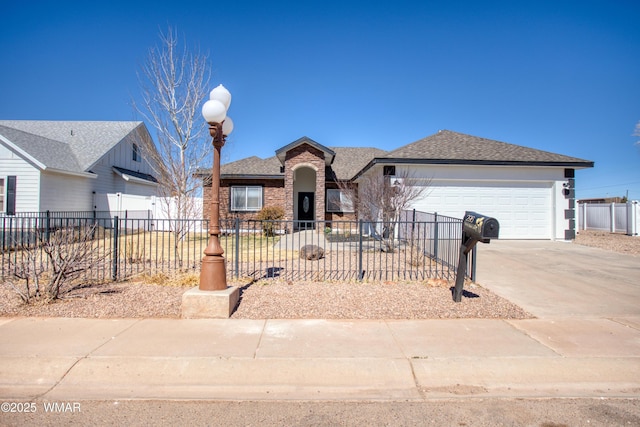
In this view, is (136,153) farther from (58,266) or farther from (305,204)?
(58,266)

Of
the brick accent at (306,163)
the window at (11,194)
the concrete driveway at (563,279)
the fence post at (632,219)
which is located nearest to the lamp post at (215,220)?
the concrete driveway at (563,279)

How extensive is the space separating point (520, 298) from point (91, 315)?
7288mm

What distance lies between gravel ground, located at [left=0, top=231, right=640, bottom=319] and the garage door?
809 centimetres

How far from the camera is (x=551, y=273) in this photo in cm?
859

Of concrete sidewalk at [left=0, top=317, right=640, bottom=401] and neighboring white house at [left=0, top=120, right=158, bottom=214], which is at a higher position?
neighboring white house at [left=0, top=120, right=158, bottom=214]

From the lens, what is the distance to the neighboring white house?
16.1 m

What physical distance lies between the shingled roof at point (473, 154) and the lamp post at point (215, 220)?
9.22 metres

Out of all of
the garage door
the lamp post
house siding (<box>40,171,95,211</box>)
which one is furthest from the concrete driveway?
house siding (<box>40,171,95,211</box>)

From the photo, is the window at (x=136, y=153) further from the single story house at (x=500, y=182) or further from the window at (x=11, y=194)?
the single story house at (x=500, y=182)

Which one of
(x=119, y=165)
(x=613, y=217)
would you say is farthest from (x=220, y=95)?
(x=613, y=217)

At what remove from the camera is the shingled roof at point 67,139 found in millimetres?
17050

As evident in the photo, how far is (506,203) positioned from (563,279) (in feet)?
24.3

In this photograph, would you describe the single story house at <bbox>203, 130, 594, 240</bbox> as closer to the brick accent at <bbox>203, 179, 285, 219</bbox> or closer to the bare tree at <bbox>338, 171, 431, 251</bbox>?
the bare tree at <bbox>338, 171, 431, 251</bbox>

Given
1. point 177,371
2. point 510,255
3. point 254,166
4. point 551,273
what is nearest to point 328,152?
point 254,166
